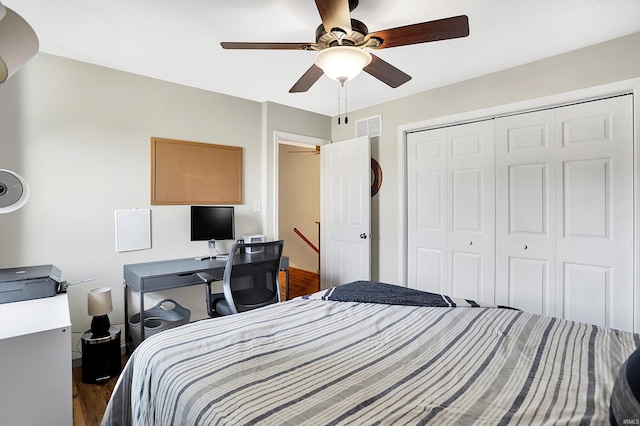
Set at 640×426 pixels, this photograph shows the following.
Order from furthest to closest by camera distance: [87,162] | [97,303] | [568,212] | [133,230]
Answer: [133,230] → [87,162] → [568,212] → [97,303]

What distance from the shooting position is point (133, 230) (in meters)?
2.88

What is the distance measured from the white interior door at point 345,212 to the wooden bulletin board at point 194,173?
1.10 m

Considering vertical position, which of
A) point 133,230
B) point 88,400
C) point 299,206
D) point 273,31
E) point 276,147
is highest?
point 273,31

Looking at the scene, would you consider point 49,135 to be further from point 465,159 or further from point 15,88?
point 465,159

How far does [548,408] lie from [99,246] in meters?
3.03

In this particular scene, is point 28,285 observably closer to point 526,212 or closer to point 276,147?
point 276,147

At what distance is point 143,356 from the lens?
1328 mm

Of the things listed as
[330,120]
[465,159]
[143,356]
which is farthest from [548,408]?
[330,120]

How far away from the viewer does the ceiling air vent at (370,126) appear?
3762mm

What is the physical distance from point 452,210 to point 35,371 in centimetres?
316

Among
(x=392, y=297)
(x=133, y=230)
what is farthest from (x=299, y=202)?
(x=392, y=297)

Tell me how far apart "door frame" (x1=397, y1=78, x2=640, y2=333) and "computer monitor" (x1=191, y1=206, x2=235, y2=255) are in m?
1.77

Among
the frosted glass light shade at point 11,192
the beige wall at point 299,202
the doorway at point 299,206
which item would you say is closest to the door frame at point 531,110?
the doorway at point 299,206

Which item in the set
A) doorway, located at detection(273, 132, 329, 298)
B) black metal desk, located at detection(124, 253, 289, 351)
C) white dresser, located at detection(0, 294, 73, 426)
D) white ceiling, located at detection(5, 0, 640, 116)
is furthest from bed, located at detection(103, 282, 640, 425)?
doorway, located at detection(273, 132, 329, 298)
